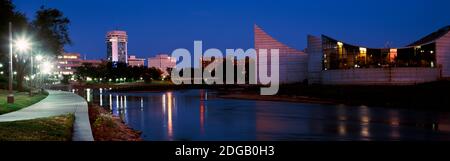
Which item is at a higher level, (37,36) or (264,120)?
(37,36)

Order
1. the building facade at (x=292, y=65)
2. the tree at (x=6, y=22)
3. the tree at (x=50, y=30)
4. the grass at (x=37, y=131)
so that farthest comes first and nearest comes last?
the building facade at (x=292, y=65) < the tree at (x=50, y=30) < the tree at (x=6, y=22) < the grass at (x=37, y=131)

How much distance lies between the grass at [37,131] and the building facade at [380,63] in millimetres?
68134

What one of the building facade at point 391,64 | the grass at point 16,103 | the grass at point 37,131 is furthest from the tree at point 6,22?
the building facade at point 391,64

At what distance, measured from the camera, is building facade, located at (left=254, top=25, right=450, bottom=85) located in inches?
3130

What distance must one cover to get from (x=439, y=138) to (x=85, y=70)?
6781 inches

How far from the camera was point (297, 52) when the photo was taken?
117562 mm

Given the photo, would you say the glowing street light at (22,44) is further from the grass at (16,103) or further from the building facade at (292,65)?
the building facade at (292,65)

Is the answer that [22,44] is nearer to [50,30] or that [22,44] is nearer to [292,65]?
[50,30]

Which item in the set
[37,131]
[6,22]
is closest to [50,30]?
[6,22]

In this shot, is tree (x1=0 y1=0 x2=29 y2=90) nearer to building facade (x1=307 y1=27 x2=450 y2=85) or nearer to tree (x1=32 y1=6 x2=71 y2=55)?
tree (x1=32 y1=6 x2=71 y2=55)

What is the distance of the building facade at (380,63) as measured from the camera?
79.5 meters

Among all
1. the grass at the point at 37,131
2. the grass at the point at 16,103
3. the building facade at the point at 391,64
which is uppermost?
the building facade at the point at 391,64
